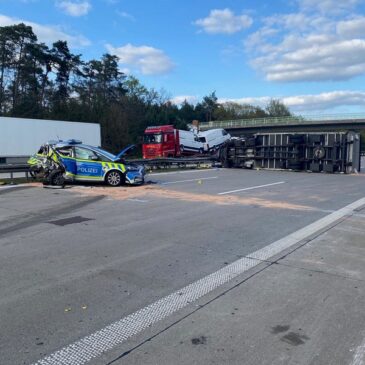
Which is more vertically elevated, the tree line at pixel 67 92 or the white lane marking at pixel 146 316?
the tree line at pixel 67 92

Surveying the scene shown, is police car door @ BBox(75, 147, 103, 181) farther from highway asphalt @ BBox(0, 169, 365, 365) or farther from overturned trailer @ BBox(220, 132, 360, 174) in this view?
overturned trailer @ BBox(220, 132, 360, 174)

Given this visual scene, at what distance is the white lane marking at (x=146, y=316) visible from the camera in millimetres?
3225

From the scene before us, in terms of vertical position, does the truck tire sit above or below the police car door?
below

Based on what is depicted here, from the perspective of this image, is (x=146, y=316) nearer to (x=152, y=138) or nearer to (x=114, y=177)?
(x=114, y=177)

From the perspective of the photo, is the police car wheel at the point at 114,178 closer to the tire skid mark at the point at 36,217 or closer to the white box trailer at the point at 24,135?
the tire skid mark at the point at 36,217

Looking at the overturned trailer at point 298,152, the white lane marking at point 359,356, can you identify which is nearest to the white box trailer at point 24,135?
the overturned trailer at point 298,152

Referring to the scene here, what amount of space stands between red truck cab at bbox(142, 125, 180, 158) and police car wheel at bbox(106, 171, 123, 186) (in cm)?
1971

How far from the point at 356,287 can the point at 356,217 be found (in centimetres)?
532

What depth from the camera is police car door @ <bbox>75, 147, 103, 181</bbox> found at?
Result: 608 inches

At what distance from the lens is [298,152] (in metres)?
27.6

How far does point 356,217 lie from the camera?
9.71 m

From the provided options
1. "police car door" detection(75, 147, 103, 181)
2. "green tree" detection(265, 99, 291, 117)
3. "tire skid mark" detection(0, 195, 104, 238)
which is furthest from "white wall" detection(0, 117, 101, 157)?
"green tree" detection(265, 99, 291, 117)

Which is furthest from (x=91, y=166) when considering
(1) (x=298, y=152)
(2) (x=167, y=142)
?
(2) (x=167, y=142)

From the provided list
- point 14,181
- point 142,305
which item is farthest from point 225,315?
point 14,181
